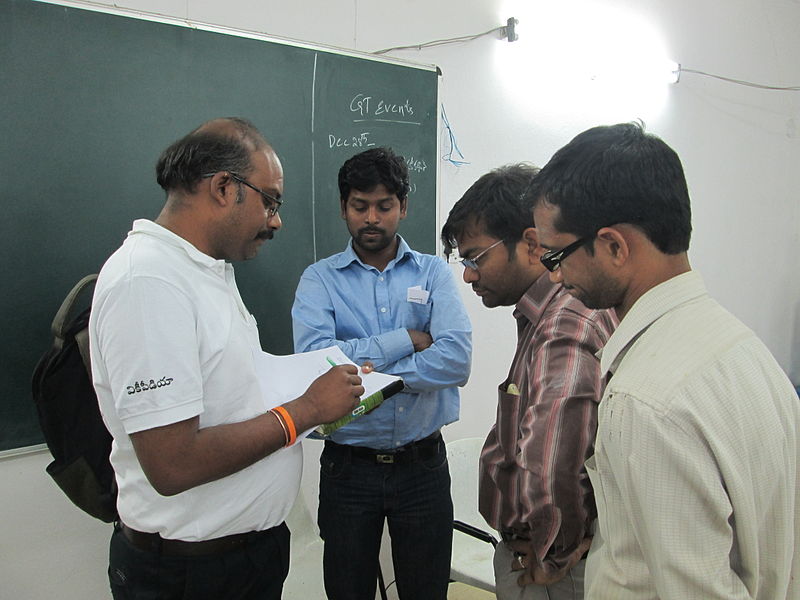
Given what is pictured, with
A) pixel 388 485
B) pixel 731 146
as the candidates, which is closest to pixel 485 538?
pixel 388 485

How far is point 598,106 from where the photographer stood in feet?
10.4

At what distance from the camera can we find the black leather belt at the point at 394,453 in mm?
1808

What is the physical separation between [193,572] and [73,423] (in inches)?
23.4

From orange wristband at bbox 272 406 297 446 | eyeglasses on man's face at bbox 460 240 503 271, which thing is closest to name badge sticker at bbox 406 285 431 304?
eyeglasses on man's face at bbox 460 240 503 271

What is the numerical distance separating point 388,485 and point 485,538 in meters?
0.48

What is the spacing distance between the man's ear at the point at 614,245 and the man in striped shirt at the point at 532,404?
0.21 metres

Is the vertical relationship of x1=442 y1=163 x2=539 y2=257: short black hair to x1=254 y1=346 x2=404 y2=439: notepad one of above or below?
above

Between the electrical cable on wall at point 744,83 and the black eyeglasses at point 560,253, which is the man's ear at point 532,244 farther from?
the electrical cable on wall at point 744,83

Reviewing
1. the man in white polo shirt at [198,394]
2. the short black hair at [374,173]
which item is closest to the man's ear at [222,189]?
the man in white polo shirt at [198,394]

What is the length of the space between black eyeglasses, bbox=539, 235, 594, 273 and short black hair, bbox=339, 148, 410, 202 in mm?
929

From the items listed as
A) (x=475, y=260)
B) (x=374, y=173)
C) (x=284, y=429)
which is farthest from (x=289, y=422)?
(x=374, y=173)

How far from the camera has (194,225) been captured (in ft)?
4.03

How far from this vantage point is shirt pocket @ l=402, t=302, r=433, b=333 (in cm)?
192

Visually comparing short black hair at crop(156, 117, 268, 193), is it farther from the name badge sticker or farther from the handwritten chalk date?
the handwritten chalk date
